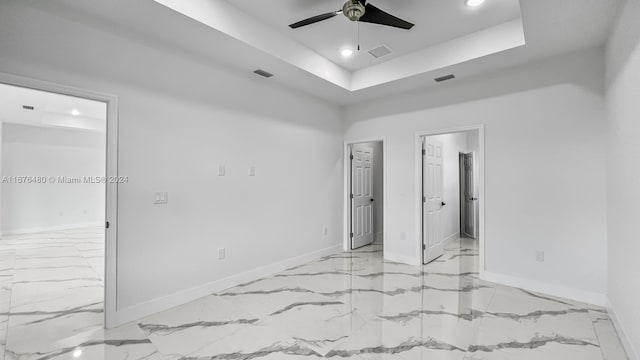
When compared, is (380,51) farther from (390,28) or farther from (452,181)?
(452,181)

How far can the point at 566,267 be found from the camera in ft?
10.7

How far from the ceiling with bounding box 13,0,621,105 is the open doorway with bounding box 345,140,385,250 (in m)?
1.63

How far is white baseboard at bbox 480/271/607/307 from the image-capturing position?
3066mm

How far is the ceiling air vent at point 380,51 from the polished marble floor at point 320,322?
3.06 metres

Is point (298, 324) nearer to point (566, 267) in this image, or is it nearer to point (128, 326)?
point (128, 326)

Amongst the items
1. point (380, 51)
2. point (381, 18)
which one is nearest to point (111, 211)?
point (381, 18)

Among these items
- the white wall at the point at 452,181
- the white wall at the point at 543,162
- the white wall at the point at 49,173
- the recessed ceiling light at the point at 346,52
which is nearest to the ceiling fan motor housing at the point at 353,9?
the recessed ceiling light at the point at 346,52

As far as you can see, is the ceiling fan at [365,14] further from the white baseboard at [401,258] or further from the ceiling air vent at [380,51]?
the white baseboard at [401,258]

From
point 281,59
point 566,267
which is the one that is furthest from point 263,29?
point 566,267

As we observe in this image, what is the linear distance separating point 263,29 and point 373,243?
4541mm

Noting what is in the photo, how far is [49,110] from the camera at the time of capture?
6.41 m

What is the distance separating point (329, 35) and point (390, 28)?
2.32 ft

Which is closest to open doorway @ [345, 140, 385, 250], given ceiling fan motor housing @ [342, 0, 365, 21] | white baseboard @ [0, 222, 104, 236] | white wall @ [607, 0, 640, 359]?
ceiling fan motor housing @ [342, 0, 365, 21]

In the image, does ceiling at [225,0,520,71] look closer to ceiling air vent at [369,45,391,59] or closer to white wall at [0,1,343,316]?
ceiling air vent at [369,45,391,59]
